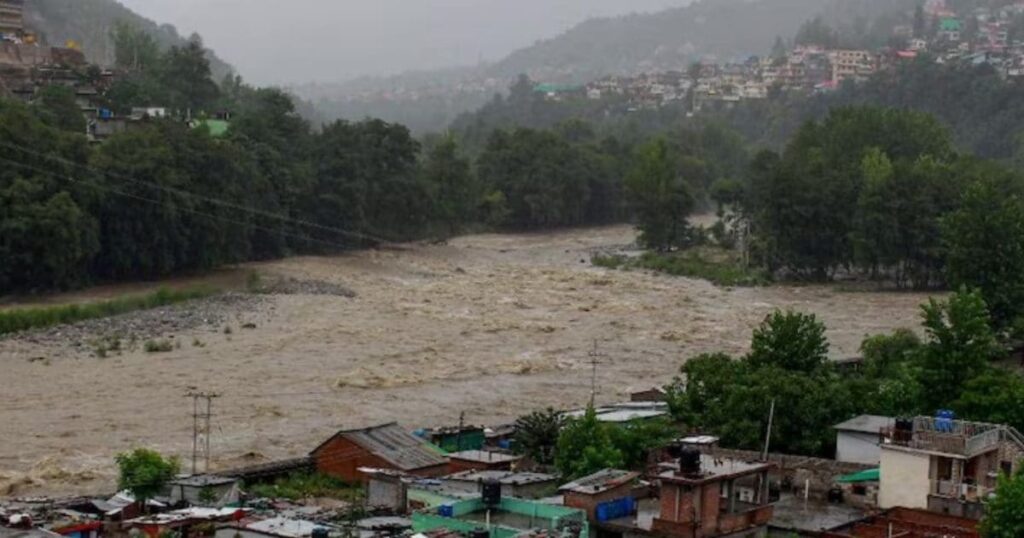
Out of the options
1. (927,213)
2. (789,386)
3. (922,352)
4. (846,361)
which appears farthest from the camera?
(927,213)

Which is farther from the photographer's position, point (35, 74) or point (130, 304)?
point (35, 74)

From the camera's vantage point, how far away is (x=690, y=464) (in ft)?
48.1

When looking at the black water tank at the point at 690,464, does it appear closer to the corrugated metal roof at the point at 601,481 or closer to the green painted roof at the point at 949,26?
the corrugated metal roof at the point at 601,481

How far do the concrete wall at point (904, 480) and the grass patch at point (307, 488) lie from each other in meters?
5.60

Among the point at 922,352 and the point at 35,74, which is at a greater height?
the point at 35,74

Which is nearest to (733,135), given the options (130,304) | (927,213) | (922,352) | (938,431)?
(927,213)

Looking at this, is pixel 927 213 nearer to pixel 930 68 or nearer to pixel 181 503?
pixel 181 503

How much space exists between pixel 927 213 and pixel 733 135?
4328 centimetres

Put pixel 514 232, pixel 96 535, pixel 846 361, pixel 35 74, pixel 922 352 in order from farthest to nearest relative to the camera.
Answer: pixel 514 232
pixel 35 74
pixel 846 361
pixel 922 352
pixel 96 535

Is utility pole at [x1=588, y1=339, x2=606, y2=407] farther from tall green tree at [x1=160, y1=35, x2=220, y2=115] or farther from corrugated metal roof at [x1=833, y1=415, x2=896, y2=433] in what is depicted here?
tall green tree at [x1=160, y1=35, x2=220, y2=115]

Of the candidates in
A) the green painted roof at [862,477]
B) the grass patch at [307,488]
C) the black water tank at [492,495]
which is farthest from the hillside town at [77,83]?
the black water tank at [492,495]

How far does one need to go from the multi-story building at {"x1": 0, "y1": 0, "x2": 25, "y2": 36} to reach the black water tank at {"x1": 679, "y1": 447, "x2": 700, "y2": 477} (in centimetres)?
5466

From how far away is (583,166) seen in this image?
6625cm

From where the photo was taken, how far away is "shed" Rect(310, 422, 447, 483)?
17.7m
